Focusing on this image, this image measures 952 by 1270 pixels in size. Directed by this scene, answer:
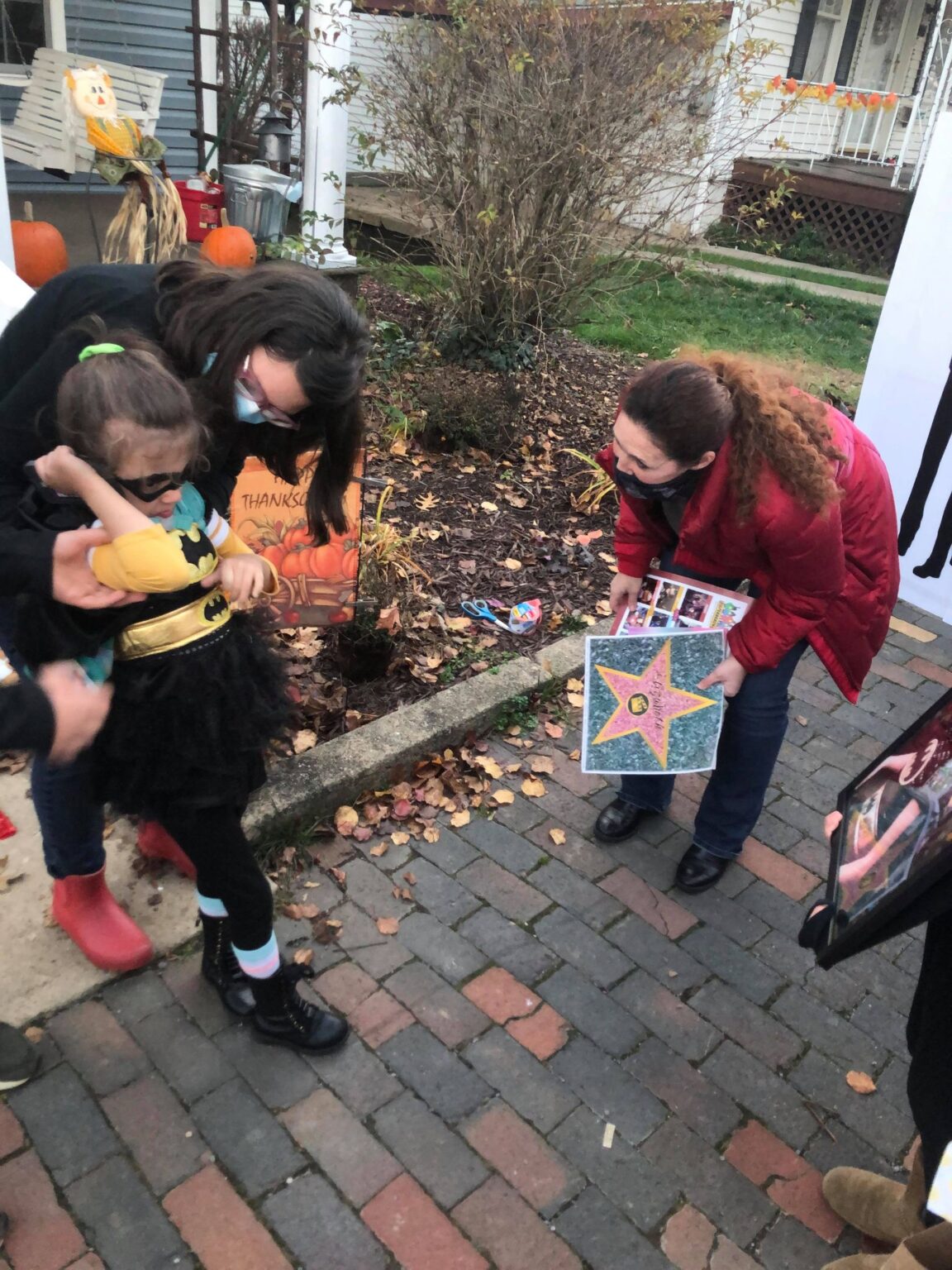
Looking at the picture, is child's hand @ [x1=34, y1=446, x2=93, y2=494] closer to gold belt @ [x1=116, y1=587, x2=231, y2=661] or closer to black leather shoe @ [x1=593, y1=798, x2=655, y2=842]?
gold belt @ [x1=116, y1=587, x2=231, y2=661]

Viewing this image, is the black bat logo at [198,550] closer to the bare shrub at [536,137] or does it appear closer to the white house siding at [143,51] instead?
the bare shrub at [536,137]

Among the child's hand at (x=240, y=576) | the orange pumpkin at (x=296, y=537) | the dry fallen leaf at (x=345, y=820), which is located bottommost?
the dry fallen leaf at (x=345, y=820)

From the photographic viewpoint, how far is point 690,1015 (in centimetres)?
260

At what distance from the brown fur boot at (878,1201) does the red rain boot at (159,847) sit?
1.86 m

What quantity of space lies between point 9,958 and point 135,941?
35 cm

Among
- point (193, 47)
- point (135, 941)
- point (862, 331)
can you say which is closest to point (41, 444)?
point (135, 941)

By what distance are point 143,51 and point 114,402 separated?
8.29 m

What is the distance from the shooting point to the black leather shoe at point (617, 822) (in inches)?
124

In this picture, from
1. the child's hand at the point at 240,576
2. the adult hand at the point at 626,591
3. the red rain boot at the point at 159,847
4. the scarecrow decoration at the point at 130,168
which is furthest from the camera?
the scarecrow decoration at the point at 130,168

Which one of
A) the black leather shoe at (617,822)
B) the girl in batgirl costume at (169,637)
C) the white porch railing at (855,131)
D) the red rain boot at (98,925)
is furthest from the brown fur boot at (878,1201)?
the white porch railing at (855,131)

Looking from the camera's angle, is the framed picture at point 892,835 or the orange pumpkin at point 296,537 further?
the orange pumpkin at point 296,537

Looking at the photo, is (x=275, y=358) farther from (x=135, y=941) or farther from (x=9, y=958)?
(x=9, y=958)

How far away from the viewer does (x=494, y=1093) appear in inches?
91.8

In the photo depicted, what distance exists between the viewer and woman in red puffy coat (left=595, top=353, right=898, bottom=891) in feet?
7.70
